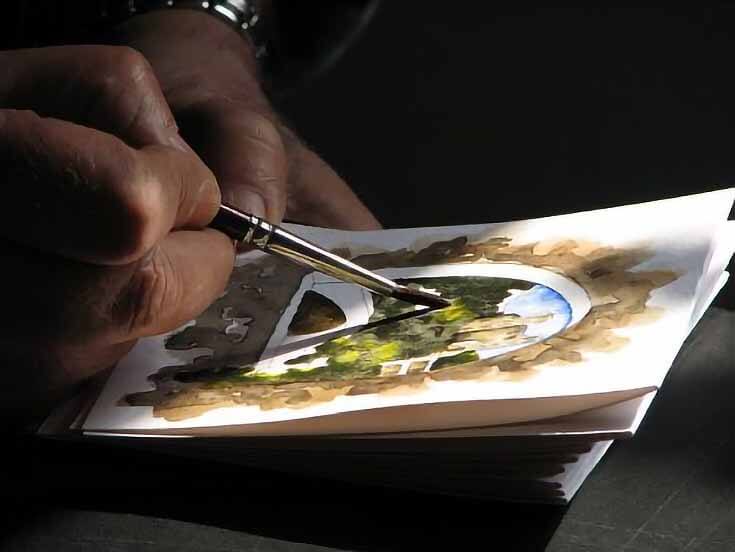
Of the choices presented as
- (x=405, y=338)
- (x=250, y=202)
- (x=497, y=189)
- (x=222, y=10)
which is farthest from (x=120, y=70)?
(x=497, y=189)

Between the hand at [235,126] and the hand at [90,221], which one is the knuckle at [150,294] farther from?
the hand at [235,126]

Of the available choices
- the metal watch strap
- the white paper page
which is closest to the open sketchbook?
the white paper page

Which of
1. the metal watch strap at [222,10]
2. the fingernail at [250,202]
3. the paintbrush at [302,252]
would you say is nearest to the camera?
the paintbrush at [302,252]

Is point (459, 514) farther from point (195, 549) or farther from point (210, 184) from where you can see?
point (210, 184)

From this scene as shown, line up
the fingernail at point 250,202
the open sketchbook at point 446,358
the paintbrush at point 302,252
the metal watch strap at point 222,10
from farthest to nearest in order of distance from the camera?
the metal watch strap at point 222,10 < the fingernail at point 250,202 < the paintbrush at point 302,252 < the open sketchbook at point 446,358

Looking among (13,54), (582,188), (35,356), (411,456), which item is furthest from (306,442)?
(582,188)

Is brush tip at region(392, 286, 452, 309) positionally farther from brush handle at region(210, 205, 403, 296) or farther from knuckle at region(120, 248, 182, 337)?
knuckle at region(120, 248, 182, 337)

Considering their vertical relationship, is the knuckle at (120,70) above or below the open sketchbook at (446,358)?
above

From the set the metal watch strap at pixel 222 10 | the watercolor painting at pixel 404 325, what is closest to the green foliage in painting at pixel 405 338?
the watercolor painting at pixel 404 325

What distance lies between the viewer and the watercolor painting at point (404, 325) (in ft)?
1.98

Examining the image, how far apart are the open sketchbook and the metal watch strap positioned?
20.4 inches

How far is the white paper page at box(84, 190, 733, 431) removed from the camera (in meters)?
0.55

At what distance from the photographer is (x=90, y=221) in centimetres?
57

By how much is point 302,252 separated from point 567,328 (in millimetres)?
171
